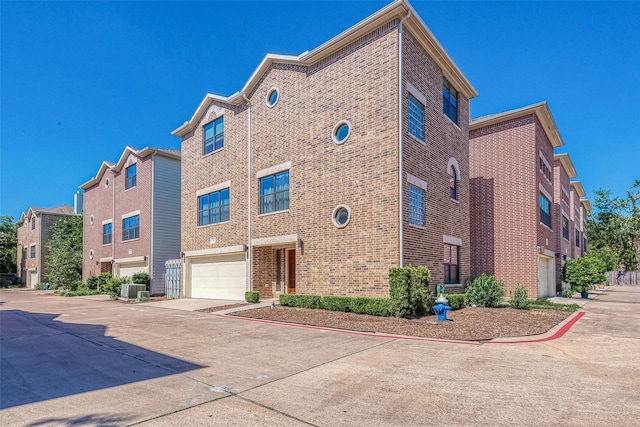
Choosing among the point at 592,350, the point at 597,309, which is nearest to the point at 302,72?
the point at 592,350

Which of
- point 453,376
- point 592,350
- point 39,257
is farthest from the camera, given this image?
point 39,257

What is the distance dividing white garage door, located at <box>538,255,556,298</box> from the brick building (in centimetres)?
6

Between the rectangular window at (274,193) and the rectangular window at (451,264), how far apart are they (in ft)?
22.8

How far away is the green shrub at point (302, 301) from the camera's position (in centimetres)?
1431

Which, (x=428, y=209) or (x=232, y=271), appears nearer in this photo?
(x=428, y=209)

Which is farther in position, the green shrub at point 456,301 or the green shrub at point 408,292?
the green shrub at point 456,301

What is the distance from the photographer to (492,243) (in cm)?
2002

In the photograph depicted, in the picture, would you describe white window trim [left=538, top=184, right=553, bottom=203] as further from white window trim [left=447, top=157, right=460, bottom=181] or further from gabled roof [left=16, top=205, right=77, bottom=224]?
gabled roof [left=16, top=205, right=77, bottom=224]

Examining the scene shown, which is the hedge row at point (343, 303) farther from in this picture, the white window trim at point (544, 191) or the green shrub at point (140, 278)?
the green shrub at point (140, 278)

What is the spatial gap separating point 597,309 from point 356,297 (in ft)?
33.9

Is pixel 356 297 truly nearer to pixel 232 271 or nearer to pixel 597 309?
pixel 232 271

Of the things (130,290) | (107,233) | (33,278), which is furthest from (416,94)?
(33,278)

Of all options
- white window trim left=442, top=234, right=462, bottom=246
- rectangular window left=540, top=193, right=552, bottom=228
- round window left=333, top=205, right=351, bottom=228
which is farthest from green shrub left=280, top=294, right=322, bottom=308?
rectangular window left=540, top=193, right=552, bottom=228

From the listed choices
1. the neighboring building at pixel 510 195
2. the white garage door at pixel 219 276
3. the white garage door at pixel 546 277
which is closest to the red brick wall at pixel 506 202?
the neighboring building at pixel 510 195
